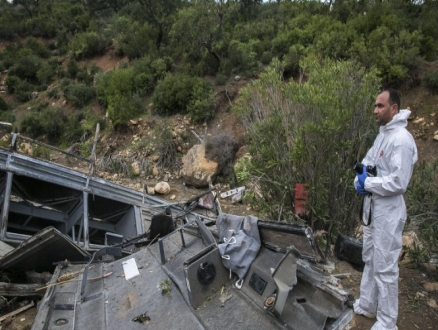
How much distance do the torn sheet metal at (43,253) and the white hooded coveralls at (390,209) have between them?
343cm

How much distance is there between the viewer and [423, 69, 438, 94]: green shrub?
9.87 m

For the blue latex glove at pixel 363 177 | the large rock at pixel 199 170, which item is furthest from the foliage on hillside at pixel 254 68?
the large rock at pixel 199 170

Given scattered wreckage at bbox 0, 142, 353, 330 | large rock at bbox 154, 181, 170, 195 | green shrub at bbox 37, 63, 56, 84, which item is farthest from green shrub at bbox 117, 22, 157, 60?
scattered wreckage at bbox 0, 142, 353, 330

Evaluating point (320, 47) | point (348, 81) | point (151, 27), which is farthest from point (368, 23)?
point (151, 27)

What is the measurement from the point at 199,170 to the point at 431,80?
7.60 m

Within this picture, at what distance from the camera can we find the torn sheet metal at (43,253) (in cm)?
402

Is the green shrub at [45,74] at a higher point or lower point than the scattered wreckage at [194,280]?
higher

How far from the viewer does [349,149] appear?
461 centimetres

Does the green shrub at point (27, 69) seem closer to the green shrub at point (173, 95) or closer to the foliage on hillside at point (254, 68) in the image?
the foliage on hillside at point (254, 68)

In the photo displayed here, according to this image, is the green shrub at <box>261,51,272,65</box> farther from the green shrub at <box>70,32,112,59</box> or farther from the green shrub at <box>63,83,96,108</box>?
the green shrub at <box>70,32,112,59</box>

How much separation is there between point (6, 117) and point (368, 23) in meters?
17.7

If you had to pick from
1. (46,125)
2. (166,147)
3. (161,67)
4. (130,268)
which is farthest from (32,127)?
(130,268)

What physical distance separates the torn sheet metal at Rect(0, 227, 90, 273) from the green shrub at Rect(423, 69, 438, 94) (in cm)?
1033

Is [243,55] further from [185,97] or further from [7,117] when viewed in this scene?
[7,117]
